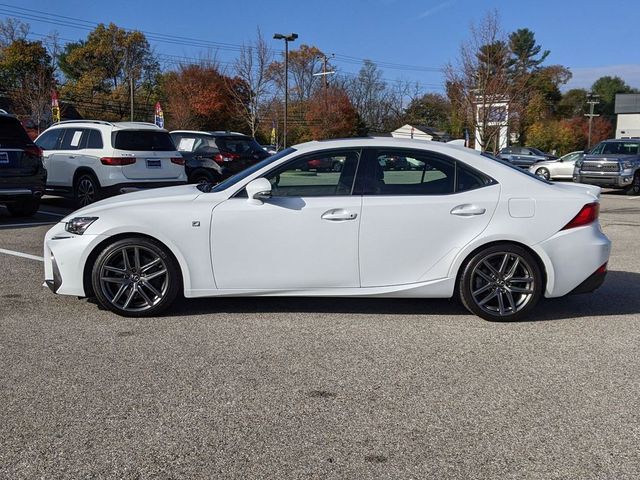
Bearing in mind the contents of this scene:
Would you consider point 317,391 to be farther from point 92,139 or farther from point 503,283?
point 92,139

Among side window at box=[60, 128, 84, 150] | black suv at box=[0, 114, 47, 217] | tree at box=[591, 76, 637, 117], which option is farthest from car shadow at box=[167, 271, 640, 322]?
tree at box=[591, 76, 637, 117]

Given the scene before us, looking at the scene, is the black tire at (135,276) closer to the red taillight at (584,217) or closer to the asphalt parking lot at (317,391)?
the asphalt parking lot at (317,391)

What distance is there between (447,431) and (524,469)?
48 centimetres

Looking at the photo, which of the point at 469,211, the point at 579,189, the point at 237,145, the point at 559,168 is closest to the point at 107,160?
the point at 237,145

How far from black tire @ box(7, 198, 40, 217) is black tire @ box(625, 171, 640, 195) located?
1829 centimetres

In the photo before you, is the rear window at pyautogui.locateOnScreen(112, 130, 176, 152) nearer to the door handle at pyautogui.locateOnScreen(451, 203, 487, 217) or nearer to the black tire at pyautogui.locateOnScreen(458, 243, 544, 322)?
the door handle at pyautogui.locateOnScreen(451, 203, 487, 217)

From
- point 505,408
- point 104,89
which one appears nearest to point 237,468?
point 505,408

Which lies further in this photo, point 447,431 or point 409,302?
point 409,302

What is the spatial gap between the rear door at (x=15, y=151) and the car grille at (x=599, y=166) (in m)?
17.8

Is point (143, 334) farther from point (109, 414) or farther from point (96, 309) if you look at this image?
point (109, 414)

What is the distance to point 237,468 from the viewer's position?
304 centimetres

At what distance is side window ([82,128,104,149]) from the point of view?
1230 centimetres

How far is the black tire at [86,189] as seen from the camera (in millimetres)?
12312

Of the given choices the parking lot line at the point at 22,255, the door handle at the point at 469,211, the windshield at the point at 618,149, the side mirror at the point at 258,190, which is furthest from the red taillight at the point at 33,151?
the windshield at the point at 618,149
